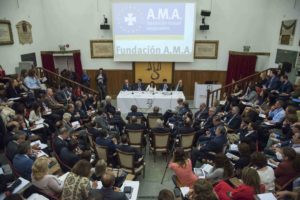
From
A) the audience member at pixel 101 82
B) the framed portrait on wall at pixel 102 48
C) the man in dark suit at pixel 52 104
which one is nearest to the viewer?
the man in dark suit at pixel 52 104

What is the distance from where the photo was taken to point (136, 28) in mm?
10094

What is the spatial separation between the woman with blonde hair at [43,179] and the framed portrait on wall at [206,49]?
28.1 feet

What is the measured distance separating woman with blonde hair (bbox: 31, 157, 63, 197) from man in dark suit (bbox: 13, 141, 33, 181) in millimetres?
505

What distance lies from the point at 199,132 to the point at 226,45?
223 inches

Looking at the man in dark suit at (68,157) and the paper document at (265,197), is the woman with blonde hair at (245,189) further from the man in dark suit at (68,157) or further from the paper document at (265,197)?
the man in dark suit at (68,157)

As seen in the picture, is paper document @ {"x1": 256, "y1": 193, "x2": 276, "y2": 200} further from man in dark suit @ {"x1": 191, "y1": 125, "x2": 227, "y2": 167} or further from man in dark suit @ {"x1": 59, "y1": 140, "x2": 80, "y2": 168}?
man in dark suit @ {"x1": 59, "y1": 140, "x2": 80, "y2": 168}

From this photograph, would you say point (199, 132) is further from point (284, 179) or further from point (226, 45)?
point (226, 45)

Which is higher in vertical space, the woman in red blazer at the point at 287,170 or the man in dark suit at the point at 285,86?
the man in dark suit at the point at 285,86

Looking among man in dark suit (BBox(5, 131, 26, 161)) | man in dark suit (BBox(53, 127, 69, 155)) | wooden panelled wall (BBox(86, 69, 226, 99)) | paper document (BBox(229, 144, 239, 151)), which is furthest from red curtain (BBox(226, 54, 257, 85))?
man in dark suit (BBox(5, 131, 26, 161))

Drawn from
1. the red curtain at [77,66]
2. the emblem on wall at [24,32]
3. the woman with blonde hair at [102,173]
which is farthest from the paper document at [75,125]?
the red curtain at [77,66]

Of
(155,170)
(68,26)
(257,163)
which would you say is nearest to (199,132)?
(155,170)

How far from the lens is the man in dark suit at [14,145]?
13.4 ft

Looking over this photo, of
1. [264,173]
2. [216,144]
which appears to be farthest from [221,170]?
[216,144]

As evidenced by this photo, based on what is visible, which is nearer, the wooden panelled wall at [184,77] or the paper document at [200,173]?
the paper document at [200,173]
